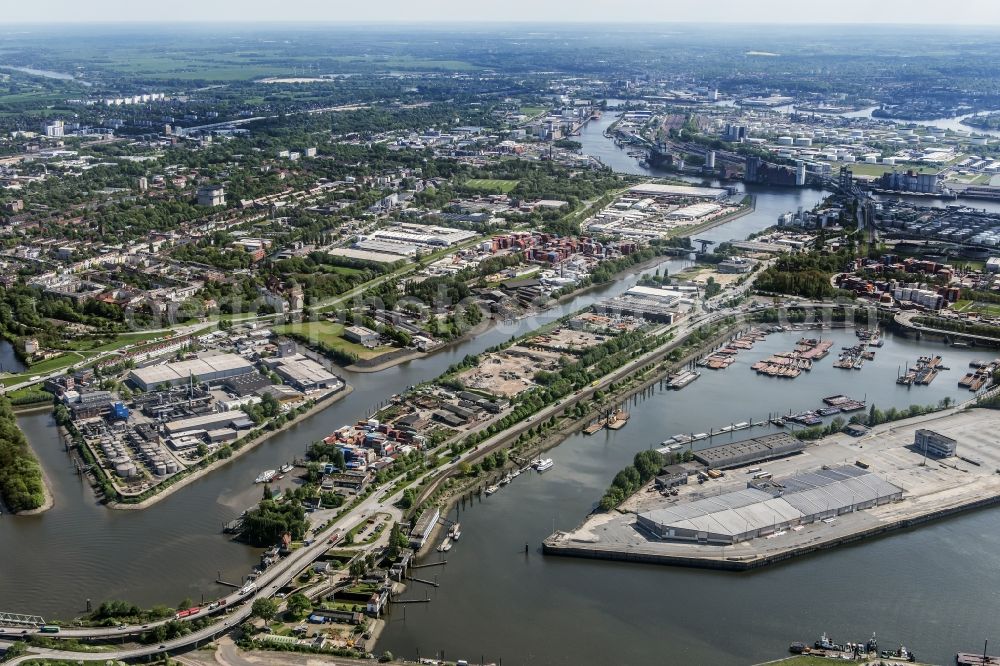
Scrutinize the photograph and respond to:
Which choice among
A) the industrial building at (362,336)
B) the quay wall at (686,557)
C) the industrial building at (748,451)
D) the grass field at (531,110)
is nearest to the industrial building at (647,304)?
the industrial building at (362,336)

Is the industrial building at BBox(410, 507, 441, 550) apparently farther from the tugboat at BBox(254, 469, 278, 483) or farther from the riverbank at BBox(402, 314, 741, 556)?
the tugboat at BBox(254, 469, 278, 483)

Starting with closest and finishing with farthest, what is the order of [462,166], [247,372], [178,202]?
[247,372], [178,202], [462,166]

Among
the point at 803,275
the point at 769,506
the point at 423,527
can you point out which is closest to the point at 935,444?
the point at 769,506

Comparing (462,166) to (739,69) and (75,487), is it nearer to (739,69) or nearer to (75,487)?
(75,487)

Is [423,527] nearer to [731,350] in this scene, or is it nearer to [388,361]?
[388,361]

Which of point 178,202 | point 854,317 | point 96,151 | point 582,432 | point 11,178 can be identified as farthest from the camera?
point 96,151

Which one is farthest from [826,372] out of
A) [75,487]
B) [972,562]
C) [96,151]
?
[96,151]
